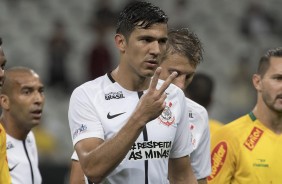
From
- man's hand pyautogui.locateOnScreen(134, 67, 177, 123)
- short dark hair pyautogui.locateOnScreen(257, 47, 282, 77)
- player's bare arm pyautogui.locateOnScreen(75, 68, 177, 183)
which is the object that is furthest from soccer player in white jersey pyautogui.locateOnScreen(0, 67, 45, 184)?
man's hand pyautogui.locateOnScreen(134, 67, 177, 123)

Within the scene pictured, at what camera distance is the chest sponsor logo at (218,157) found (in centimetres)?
634

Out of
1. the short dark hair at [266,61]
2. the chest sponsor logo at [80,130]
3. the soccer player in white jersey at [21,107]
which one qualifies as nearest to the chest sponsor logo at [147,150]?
the chest sponsor logo at [80,130]

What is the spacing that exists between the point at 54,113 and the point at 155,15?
967 centimetres

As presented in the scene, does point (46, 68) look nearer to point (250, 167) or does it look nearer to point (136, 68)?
point (250, 167)

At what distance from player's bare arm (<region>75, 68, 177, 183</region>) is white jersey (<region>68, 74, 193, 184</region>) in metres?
0.28

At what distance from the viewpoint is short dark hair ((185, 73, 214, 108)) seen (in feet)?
25.4

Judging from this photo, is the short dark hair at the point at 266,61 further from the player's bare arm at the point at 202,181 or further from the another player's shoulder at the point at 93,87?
the another player's shoulder at the point at 93,87

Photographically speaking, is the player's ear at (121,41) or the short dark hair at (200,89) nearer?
the player's ear at (121,41)

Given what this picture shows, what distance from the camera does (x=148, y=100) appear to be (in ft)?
15.2

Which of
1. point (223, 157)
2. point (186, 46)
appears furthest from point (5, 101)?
point (223, 157)

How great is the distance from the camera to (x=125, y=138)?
4586 millimetres

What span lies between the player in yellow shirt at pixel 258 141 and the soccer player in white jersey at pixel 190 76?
0.37 metres

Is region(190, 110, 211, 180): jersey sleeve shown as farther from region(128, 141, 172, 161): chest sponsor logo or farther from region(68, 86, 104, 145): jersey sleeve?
region(68, 86, 104, 145): jersey sleeve

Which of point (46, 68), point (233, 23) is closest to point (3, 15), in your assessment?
point (46, 68)
